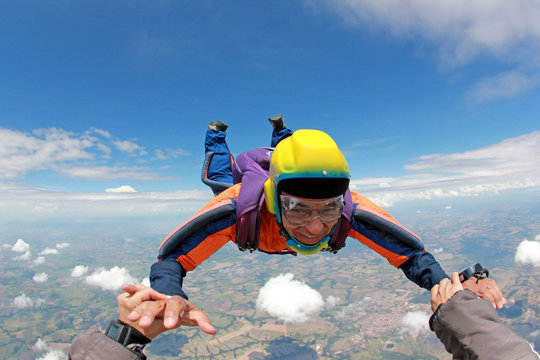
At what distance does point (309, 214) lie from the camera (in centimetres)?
262

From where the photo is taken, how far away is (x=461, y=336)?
1.56 meters

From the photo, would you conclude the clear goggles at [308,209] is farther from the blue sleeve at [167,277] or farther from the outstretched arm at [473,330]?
the blue sleeve at [167,277]

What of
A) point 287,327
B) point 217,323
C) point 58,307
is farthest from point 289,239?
point 58,307

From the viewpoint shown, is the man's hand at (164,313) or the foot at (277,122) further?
the foot at (277,122)

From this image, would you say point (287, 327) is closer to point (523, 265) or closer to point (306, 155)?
point (306, 155)

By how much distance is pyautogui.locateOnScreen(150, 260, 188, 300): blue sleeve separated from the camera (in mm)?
2299

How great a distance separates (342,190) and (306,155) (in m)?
0.54

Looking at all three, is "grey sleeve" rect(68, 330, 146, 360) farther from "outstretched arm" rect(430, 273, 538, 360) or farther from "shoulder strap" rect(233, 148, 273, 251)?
"outstretched arm" rect(430, 273, 538, 360)

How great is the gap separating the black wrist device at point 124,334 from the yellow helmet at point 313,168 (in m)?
1.69

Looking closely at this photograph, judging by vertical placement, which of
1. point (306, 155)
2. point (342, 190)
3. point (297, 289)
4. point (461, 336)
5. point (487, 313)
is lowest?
point (297, 289)

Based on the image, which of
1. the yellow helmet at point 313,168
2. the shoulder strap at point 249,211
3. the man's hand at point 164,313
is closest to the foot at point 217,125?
the shoulder strap at point 249,211

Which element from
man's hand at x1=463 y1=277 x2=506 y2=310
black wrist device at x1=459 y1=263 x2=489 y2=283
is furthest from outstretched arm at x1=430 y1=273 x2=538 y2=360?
man's hand at x1=463 y1=277 x2=506 y2=310

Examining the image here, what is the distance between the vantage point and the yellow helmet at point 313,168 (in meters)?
2.40

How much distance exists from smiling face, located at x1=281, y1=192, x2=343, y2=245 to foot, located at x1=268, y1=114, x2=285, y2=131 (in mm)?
2517
